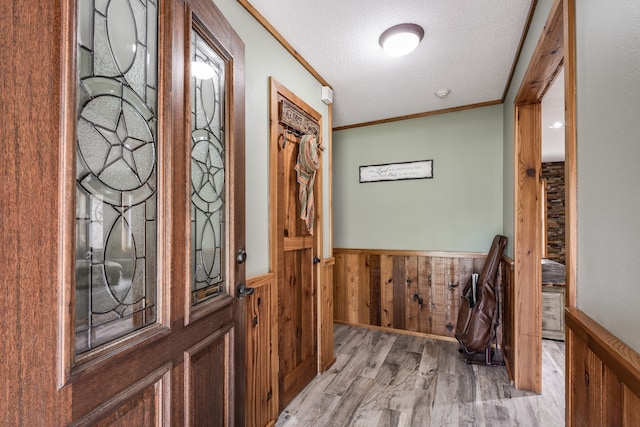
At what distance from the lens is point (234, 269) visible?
1.32 metres

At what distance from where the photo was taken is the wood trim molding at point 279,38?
1651 mm

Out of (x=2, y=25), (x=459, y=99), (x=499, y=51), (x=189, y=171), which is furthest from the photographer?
(x=459, y=99)

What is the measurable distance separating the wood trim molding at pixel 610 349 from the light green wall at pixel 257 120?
1.40 metres

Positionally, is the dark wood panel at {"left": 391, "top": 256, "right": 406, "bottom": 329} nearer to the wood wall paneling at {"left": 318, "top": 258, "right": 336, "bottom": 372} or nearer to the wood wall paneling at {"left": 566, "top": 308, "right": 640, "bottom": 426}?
the wood wall paneling at {"left": 318, "top": 258, "right": 336, "bottom": 372}

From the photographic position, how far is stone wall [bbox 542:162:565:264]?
17.5 feet

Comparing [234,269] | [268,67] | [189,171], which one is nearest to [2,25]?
[189,171]

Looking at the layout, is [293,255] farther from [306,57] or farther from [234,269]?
[306,57]

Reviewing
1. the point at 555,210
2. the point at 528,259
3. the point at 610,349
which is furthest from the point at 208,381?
the point at 555,210

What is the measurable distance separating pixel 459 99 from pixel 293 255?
7.11ft

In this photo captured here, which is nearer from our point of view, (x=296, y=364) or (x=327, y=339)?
(x=296, y=364)

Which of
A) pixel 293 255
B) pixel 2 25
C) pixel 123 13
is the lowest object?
pixel 293 255

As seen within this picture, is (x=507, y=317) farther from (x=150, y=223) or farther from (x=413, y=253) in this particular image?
(x=150, y=223)

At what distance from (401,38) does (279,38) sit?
2.48 ft

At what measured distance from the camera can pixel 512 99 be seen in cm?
241
